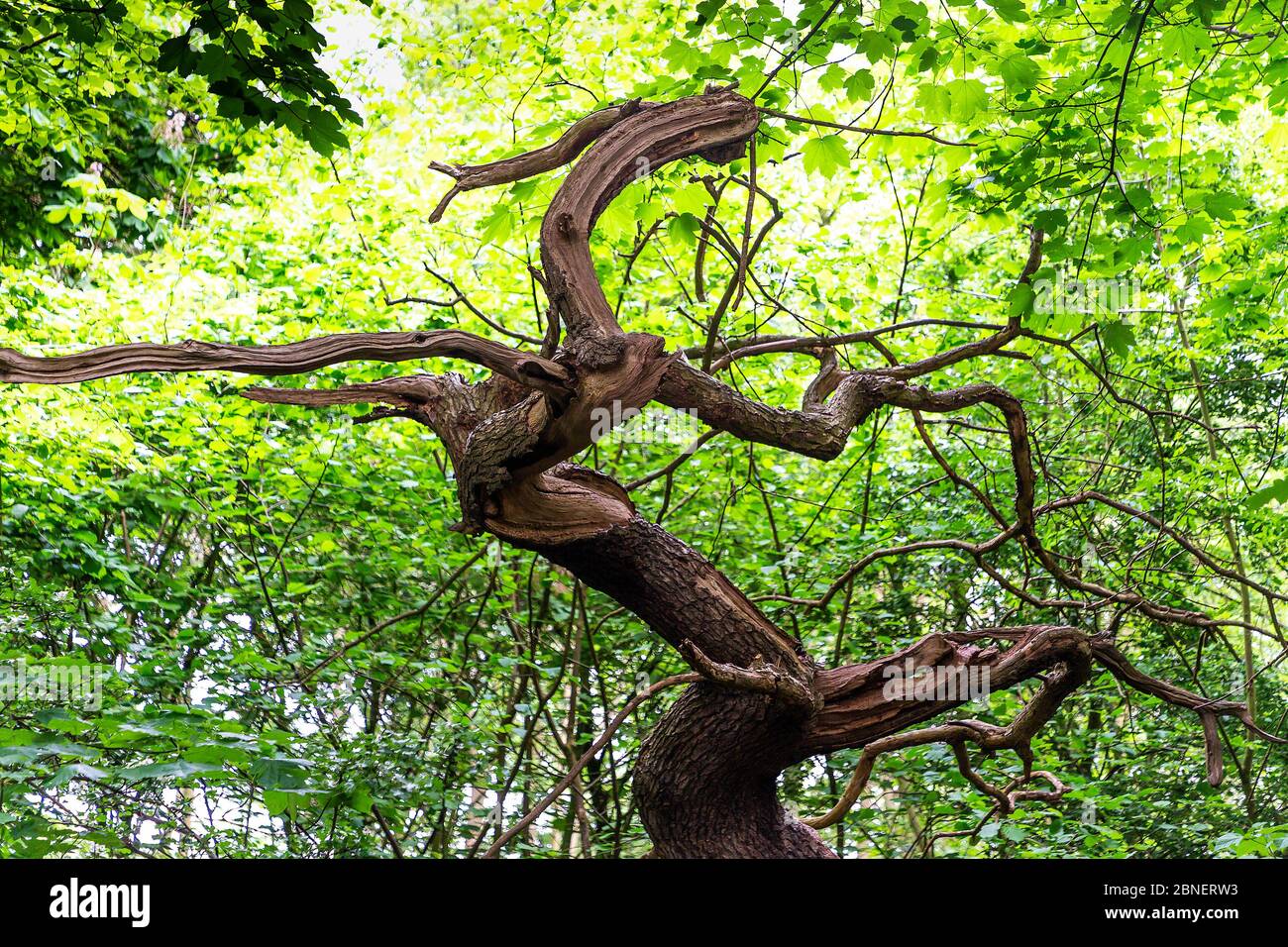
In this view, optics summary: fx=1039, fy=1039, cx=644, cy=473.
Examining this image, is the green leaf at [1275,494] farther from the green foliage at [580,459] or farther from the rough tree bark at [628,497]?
the green foliage at [580,459]

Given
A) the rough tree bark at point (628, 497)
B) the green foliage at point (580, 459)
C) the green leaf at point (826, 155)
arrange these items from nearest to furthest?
the rough tree bark at point (628, 497) < the green leaf at point (826, 155) < the green foliage at point (580, 459)

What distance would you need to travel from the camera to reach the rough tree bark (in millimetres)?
2164

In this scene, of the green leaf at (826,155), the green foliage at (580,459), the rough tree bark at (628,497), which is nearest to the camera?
the rough tree bark at (628,497)

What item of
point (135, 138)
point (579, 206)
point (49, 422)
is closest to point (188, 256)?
point (49, 422)

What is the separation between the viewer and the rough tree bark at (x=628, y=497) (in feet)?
7.10

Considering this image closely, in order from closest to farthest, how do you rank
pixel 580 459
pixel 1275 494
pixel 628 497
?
pixel 628 497 < pixel 1275 494 < pixel 580 459

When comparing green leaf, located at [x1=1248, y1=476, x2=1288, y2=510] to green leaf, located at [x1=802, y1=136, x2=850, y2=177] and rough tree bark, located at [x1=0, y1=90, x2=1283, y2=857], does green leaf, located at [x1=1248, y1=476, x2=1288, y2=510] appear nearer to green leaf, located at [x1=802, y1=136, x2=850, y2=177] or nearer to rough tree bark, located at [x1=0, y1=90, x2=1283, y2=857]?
rough tree bark, located at [x1=0, y1=90, x2=1283, y2=857]

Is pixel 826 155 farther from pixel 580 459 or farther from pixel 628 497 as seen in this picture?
pixel 580 459

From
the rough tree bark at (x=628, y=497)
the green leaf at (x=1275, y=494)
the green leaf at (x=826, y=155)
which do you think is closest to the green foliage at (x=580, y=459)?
the green leaf at (x=1275, y=494)

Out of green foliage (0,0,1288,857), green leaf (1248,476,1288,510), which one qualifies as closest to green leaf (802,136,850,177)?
green foliage (0,0,1288,857)

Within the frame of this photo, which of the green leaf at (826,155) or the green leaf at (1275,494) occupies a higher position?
the green leaf at (826,155)

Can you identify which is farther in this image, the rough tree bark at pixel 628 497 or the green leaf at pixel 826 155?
the green leaf at pixel 826 155

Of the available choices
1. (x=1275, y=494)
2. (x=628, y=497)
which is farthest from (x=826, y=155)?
(x=1275, y=494)

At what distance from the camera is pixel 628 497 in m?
2.63
